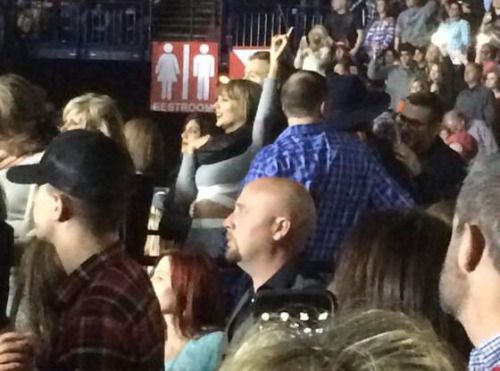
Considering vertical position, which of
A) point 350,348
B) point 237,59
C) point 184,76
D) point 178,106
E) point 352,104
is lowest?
point 178,106

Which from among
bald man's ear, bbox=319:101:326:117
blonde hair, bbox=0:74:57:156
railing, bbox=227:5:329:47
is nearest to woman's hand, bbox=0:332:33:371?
blonde hair, bbox=0:74:57:156

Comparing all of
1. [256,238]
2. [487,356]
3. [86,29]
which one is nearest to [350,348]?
[487,356]

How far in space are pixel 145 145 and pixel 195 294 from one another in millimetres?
1753

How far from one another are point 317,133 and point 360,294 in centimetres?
187

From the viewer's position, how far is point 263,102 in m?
4.93

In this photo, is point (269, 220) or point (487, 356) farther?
point (269, 220)

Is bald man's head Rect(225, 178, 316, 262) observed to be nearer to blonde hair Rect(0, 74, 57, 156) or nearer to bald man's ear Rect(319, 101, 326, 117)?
blonde hair Rect(0, 74, 57, 156)

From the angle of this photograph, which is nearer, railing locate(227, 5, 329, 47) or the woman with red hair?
the woman with red hair

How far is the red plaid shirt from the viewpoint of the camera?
246 cm

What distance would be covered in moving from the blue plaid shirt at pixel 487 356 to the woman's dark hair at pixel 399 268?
45 centimetres

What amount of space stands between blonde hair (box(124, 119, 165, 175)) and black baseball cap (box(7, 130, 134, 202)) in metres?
2.34

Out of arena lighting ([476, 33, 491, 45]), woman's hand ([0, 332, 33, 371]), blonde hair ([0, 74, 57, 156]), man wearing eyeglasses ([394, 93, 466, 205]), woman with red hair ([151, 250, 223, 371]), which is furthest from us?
arena lighting ([476, 33, 491, 45])

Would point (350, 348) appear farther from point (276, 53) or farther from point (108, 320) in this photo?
point (276, 53)

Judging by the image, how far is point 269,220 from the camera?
3.38 metres
